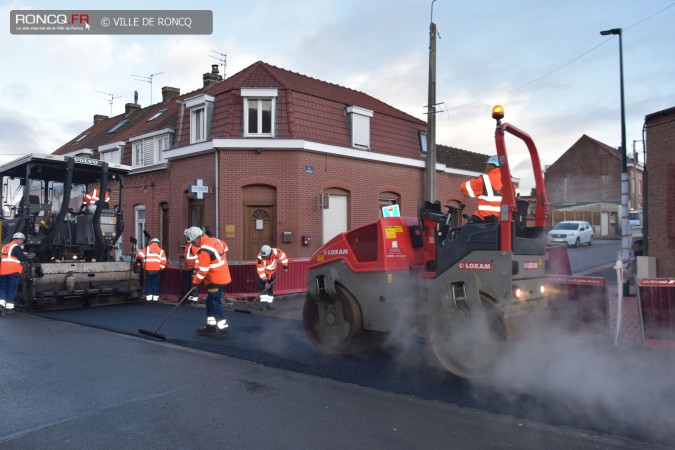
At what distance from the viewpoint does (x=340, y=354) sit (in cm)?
685

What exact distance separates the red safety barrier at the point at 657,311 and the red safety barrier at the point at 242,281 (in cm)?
748

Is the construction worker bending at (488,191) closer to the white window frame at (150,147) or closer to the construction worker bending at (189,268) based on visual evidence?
the construction worker bending at (189,268)

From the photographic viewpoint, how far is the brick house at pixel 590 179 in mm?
43344

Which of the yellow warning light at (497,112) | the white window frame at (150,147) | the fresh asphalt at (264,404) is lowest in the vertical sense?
the fresh asphalt at (264,404)

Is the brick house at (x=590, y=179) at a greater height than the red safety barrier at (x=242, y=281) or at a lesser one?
greater

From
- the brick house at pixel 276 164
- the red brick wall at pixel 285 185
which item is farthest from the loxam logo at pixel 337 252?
the red brick wall at pixel 285 185

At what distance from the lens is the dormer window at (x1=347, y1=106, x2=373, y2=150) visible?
17391mm

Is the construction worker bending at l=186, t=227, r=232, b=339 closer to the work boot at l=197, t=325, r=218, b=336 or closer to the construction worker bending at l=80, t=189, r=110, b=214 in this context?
the work boot at l=197, t=325, r=218, b=336

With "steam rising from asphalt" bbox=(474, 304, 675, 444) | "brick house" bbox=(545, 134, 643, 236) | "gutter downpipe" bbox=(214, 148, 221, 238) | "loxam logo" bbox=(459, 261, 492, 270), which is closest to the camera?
"steam rising from asphalt" bbox=(474, 304, 675, 444)

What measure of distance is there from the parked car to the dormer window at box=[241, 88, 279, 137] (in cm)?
1785

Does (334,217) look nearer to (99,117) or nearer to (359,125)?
(359,125)

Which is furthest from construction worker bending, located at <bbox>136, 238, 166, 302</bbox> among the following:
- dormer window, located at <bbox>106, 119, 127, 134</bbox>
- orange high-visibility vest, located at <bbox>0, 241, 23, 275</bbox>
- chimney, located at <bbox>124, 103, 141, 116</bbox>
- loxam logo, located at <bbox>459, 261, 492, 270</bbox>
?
chimney, located at <bbox>124, 103, 141, 116</bbox>

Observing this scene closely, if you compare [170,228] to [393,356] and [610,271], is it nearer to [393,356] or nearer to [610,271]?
[393,356]

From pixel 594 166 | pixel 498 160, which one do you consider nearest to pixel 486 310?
pixel 498 160
